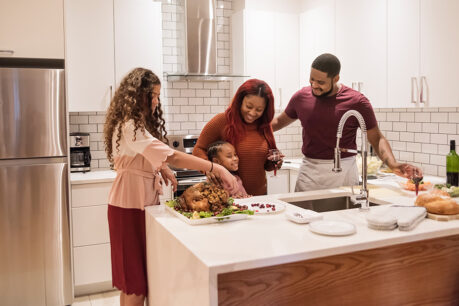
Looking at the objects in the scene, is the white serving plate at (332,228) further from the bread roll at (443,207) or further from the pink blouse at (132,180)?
the pink blouse at (132,180)

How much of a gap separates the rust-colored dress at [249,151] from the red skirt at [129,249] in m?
0.59

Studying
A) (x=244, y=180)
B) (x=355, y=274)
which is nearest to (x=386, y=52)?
(x=244, y=180)

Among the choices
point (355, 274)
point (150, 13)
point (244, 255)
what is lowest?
point (355, 274)

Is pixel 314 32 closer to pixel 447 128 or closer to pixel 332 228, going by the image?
pixel 447 128

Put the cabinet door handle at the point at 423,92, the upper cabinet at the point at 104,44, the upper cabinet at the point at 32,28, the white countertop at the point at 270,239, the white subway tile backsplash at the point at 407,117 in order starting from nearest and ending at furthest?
the white countertop at the point at 270,239 < the cabinet door handle at the point at 423,92 < the upper cabinet at the point at 32,28 < the upper cabinet at the point at 104,44 < the white subway tile backsplash at the point at 407,117

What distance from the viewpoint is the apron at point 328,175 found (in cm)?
Result: 301

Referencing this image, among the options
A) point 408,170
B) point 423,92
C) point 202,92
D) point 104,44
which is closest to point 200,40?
point 202,92

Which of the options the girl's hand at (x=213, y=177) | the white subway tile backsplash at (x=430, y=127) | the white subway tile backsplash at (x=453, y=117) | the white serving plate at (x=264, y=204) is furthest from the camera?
the white subway tile backsplash at (x=430, y=127)

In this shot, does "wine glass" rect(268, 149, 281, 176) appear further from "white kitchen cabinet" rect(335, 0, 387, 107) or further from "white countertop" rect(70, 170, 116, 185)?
"white countertop" rect(70, 170, 116, 185)

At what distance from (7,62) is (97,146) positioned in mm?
1043

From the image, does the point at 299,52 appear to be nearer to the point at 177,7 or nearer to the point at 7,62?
the point at 177,7

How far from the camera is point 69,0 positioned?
3711mm

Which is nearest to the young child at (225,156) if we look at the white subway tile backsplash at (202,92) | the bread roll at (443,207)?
the bread roll at (443,207)

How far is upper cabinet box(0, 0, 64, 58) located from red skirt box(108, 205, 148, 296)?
5.05 feet
